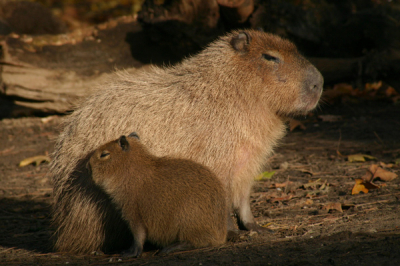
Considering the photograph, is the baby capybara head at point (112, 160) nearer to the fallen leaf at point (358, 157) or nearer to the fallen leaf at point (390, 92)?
the fallen leaf at point (358, 157)

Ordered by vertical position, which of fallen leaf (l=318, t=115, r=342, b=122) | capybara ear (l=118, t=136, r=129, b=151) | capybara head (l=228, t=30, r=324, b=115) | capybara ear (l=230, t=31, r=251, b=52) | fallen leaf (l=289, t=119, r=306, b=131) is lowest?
fallen leaf (l=289, t=119, r=306, b=131)

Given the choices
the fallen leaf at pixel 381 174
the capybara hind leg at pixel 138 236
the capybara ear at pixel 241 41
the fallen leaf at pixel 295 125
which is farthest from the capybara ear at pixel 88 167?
the fallen leaf at pixel 295 125

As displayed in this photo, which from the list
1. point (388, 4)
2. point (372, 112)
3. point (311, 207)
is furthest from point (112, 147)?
point (388, 4)

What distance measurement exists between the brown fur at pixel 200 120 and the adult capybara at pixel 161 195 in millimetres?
238

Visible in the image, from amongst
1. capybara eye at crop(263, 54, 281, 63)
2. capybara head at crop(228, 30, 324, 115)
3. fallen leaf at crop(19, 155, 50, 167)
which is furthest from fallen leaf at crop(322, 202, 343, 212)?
fallen leaf at crop(19, 155, 50, 167)

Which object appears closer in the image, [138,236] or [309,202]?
[138,236]

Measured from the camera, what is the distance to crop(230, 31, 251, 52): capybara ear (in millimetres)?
3572

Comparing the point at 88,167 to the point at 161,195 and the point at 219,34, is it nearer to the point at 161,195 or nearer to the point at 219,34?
the point at 161,195

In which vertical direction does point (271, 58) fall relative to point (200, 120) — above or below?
above

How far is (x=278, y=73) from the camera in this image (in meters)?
3.53

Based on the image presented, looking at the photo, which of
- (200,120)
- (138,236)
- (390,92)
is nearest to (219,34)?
(390,92)

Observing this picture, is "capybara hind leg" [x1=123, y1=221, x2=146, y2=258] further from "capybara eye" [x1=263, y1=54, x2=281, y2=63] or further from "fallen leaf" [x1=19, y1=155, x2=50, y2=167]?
"fallen leaf" [x1=19, y1=155, x2=50, y2=167]

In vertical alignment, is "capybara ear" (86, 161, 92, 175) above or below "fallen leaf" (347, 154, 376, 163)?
above

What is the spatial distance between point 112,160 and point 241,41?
1.39 m
